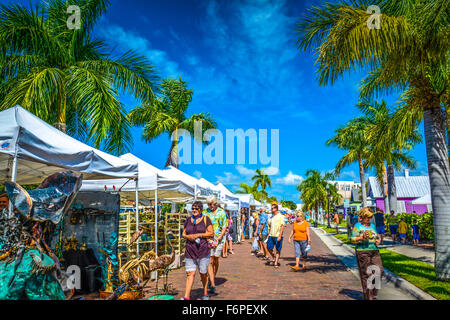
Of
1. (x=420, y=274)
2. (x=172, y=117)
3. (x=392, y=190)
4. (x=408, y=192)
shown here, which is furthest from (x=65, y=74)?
(x=408, y=192)

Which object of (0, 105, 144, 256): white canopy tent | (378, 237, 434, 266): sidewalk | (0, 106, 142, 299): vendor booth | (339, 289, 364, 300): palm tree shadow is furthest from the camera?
(378, 237, 434, 266): sidewalk

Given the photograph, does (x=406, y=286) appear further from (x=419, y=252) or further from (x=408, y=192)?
(x=408, y=192)

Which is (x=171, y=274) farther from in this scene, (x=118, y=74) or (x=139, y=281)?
(x=118, y=74)

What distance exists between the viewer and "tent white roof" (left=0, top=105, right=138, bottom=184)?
13.6ft

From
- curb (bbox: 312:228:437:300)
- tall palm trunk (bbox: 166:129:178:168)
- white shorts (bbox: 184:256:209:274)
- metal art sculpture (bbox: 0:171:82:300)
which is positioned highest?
tall palm trunk (bbox: 166:129:178:168)

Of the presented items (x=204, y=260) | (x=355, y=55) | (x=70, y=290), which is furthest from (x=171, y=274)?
(x=355, y=55)

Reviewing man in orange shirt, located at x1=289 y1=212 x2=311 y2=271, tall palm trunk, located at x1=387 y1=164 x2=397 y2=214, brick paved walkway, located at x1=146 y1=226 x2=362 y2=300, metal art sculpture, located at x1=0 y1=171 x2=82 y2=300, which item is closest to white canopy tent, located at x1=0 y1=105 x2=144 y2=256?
metal art sculpture, located at x1=0 y1=171 x2=82 y2=300

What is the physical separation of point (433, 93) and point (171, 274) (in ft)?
27.9

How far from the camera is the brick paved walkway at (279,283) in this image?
21.0 ft

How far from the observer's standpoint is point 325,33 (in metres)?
8.26

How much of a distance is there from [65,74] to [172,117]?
12631 millimetres

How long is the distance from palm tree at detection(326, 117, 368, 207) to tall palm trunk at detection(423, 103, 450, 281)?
21052 mm

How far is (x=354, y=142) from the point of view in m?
29.2

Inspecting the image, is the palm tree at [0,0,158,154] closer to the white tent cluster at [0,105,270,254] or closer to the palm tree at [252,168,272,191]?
the white tent cluster at [0,105,270,254]
